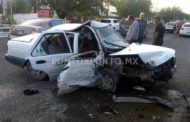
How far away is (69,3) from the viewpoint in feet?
95.2

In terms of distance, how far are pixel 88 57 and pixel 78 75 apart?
2.37ft

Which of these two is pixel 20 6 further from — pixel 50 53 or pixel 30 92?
pixel 30 92

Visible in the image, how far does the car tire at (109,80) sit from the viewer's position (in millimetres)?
6863

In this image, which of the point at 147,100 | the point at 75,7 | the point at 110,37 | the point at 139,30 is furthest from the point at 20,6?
the point at 147,100

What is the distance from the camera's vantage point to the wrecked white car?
659 cm

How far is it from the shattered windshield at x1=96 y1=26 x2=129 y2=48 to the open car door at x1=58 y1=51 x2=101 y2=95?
23.4 inches

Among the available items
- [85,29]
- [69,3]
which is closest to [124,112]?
[85,29]

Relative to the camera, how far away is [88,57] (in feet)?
24.0

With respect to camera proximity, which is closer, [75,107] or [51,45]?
[75,107]

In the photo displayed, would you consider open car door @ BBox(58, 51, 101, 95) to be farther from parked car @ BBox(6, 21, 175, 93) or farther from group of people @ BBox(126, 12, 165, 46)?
group of people @ BBox(126, 12, 165, 46)

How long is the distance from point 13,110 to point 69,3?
24060mm

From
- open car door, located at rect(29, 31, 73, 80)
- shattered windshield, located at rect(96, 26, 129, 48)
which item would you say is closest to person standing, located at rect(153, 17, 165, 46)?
shattered windshield, located at rect(96, 26, 129, 48)

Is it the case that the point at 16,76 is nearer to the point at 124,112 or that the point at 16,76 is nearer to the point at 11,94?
the point at 11,94

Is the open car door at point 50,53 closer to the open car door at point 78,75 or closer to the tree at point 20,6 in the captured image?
the open car door at point 78,75
